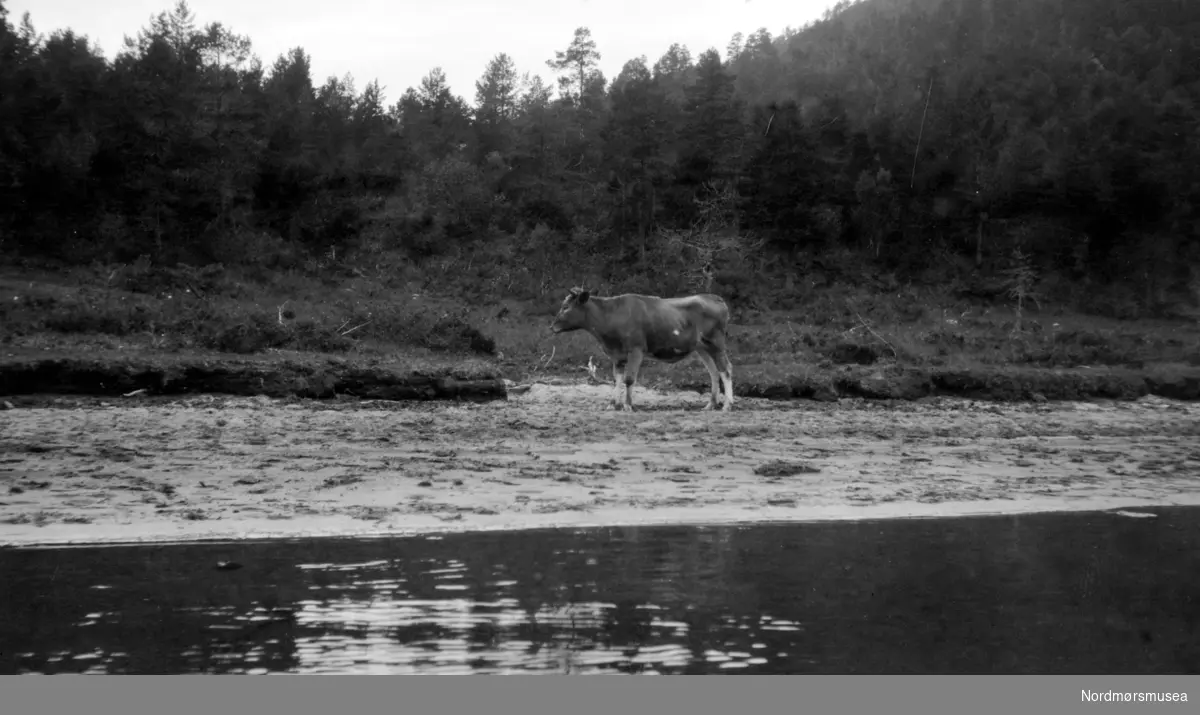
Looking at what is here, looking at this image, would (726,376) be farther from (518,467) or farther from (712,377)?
(518,467)

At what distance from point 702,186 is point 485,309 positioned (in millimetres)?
16667

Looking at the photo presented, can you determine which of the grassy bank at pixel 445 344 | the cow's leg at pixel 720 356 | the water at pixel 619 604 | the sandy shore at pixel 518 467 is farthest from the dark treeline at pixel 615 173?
the water at pixel 619 604

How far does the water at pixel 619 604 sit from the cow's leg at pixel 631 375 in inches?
377

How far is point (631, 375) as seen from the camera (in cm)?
1862

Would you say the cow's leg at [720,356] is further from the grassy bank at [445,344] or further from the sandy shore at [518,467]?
the sandy shore at [518,467]

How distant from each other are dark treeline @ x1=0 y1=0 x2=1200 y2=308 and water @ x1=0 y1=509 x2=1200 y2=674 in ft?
112

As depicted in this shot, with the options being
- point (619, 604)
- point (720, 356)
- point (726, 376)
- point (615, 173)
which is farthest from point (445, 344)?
point (615, 173)

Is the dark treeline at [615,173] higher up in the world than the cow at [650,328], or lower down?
higher up

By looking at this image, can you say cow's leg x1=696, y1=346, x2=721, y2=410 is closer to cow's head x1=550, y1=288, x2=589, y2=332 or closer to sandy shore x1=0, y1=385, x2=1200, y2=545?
sandy shore x1=0, y1=385, x2=1200, y2=545

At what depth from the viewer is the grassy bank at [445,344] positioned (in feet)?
61.4

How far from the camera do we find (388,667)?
5.02 metres

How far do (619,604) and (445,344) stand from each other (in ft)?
69.1

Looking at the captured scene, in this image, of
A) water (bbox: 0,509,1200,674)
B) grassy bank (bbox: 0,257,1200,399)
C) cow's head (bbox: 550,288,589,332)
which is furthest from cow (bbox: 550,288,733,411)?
water (bbox: 0,509,1200,674)

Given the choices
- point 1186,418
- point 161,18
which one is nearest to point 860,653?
point 1186,418
